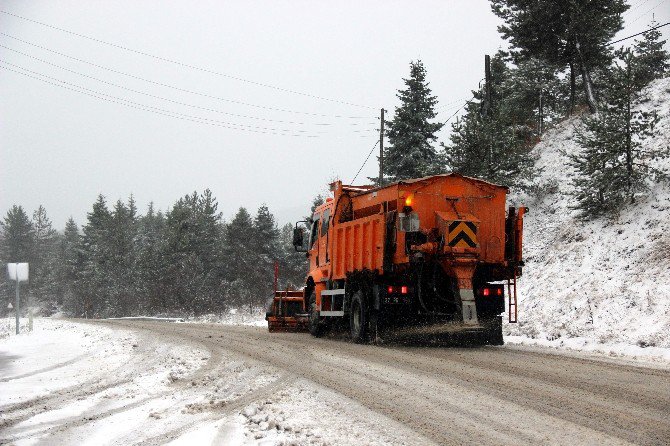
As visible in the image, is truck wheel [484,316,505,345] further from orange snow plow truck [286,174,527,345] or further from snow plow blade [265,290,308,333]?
snow plow blade [265,290,308,333]

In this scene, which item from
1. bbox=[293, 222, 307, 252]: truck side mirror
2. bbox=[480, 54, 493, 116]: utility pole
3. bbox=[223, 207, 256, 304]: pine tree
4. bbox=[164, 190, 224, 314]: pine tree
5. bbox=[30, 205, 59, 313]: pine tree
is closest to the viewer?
bbox=[293, 222, 307, 252]: truck side mirror

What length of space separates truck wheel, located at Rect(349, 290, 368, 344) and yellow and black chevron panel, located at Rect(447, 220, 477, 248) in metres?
2.80

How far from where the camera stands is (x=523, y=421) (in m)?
5.59

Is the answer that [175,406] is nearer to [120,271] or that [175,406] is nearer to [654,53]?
[654,53]

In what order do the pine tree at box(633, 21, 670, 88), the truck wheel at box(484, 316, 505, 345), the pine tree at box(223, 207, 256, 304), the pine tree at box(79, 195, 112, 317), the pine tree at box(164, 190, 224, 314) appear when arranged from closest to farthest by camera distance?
the truck wheel at box(484, 316, 505, 345) → the pine tree at box(633, 21, 670, 88) → the pine tree at box(164, 190, 224, 314) → the pine tree at box(223, 207, 256, 304) → the pine tree at box(79, 195, 112, 317)

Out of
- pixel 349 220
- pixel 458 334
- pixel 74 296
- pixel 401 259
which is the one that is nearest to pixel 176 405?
pixel 401 259

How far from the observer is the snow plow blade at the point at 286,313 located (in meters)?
18.9

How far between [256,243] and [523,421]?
176 feet

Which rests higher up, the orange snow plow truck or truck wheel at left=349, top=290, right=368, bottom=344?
the orange snow plow truck

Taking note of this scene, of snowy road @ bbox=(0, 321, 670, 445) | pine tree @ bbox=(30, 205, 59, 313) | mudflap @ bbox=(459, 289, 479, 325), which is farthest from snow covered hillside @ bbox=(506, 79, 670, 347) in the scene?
pine tree @ bbox=(30, 205, 59, 313)

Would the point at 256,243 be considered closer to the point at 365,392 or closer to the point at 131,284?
the point at 131,284

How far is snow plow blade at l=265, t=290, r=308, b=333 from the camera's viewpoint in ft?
62.1

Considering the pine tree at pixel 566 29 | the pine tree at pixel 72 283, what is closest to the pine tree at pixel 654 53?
the pine tree at pixel 566 29

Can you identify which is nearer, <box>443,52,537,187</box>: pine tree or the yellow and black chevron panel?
the yellow and black chevron panel
